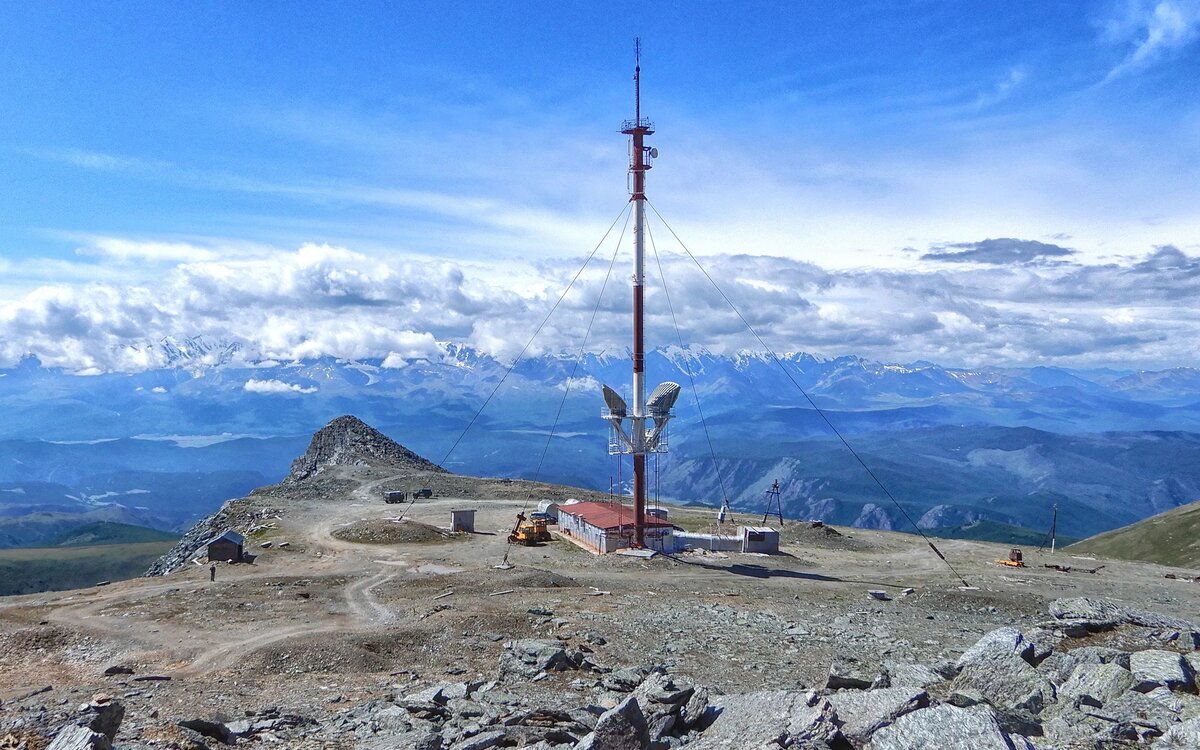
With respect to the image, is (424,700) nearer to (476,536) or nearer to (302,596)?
(302,596)

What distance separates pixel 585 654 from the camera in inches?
1133

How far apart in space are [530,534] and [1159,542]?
88452 millimetres

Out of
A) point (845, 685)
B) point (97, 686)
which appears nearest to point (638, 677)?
point (845, 685)

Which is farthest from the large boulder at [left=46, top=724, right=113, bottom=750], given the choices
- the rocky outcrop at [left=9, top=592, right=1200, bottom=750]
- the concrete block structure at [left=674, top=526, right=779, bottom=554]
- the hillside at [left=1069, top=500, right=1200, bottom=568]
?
the hillside at [left=1069, top=500, right=1200, bottom=568]

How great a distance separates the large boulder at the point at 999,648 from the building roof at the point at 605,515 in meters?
34.0

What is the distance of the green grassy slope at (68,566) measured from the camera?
491ft

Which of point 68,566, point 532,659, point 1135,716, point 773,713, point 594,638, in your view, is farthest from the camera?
point 68,566

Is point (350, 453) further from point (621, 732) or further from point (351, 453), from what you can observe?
point (621, 732)

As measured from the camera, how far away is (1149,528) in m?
110

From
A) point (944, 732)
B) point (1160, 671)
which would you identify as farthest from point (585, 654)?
A: point (1160, 671)

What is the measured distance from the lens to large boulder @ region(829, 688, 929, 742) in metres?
15.2

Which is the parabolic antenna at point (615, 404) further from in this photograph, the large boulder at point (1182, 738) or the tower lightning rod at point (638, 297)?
the large boulder at point (1182, 738)

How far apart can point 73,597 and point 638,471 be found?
33539mm

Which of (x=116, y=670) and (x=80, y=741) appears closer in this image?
(x=80, y=741)
